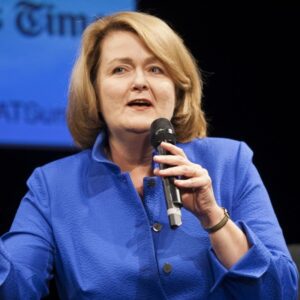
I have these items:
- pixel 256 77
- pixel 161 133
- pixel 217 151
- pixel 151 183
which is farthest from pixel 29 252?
pixel 256 77

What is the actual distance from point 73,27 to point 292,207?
171 centimetres

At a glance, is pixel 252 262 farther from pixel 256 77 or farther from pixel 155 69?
pixel 256 77

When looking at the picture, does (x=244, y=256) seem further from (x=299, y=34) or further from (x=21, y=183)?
(x=299, y=34)

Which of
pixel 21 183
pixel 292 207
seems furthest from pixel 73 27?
pixel 292 207

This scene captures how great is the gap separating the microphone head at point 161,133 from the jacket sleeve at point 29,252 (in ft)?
1.39

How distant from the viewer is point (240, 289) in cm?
178

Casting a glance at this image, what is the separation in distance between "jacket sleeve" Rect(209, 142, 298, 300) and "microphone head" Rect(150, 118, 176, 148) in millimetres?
278

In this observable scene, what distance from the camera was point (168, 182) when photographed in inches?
63.1

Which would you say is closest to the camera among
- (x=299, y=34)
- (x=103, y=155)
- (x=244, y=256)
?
(x=244, y=256)

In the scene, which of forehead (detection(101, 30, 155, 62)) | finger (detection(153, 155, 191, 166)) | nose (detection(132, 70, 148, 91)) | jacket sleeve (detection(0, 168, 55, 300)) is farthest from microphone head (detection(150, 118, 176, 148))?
jacket sleeve (detection(0, 168, 55, 300))

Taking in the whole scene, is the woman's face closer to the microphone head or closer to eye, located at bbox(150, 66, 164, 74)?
eye, located at bbox(150, 66, 164, 74)

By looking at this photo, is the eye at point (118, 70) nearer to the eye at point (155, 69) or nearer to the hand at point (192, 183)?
the eye at point (155, 69)

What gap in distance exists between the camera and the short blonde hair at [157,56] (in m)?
2.06

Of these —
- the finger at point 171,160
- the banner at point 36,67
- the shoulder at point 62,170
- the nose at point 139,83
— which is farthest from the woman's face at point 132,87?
the banner at point 36,67
